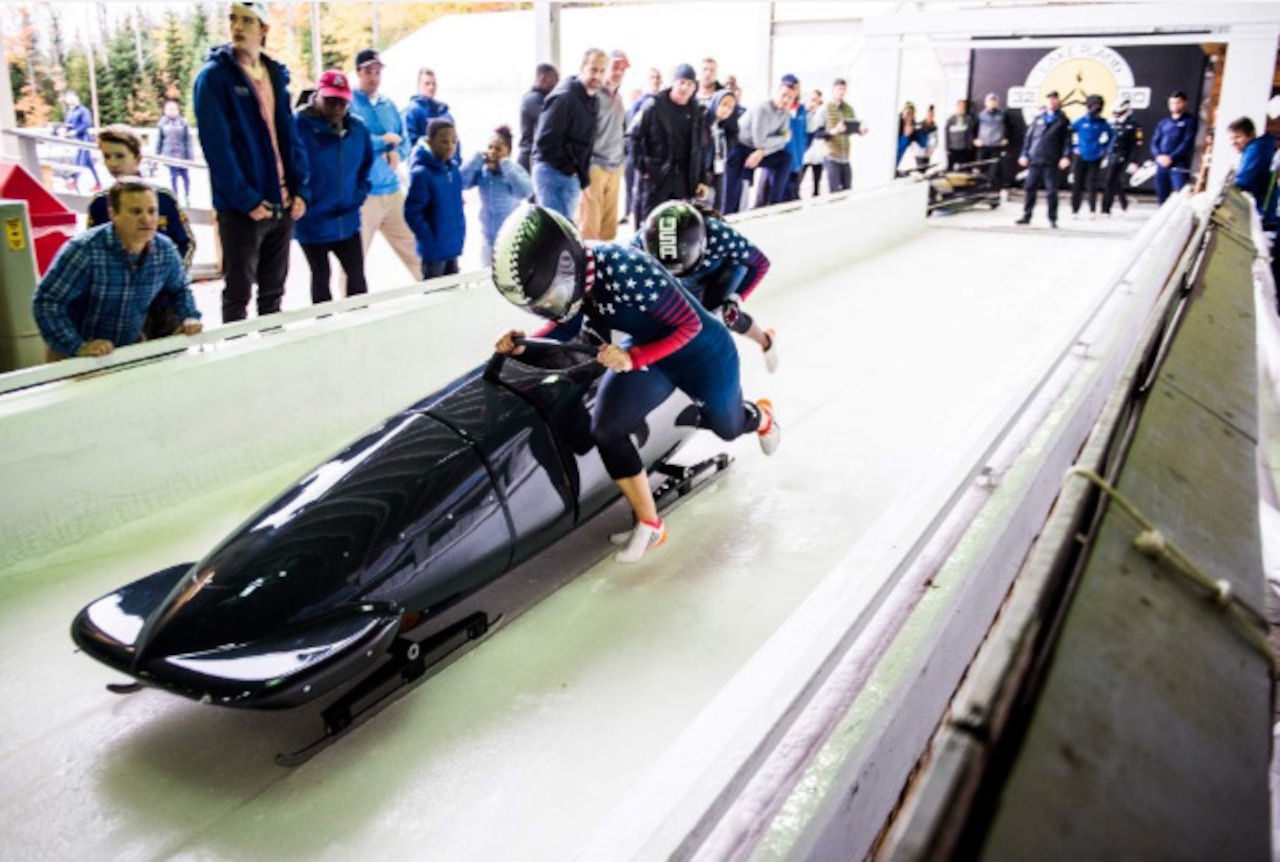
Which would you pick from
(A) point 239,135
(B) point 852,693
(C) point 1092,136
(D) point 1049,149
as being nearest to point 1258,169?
(D) point 1049,149

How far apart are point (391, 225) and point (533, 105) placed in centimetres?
135

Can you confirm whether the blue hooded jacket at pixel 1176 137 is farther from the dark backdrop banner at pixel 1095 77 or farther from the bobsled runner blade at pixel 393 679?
the bobsled runner blade at pixel 393 679

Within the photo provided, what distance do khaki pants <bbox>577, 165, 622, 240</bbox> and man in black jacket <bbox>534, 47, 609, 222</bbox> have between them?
38cm

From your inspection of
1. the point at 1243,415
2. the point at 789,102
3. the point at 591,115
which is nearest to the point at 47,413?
the point at 1243,415

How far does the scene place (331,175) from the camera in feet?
14.5

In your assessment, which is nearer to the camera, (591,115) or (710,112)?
(591,115)

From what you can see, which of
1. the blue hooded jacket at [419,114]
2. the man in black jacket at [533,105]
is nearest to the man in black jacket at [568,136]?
the man in black jacket at [533,105]

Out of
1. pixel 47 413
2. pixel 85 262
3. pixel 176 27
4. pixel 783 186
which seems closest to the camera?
pixel 47 413

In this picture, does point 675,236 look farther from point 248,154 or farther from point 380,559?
point 380,559

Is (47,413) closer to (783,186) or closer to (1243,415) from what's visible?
(1243,415)

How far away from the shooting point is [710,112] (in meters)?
7.72

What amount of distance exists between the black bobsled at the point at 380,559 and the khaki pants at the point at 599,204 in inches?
148

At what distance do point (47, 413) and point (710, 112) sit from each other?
5832mm

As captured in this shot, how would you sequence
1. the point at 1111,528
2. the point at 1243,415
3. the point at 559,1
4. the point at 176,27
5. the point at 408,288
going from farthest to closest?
1. the point at 176,27
2. the point at 559,1
3. the point at 408,288
4. the point at 1243,415
5. the point at 1111,528
